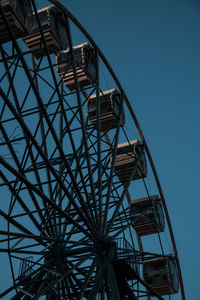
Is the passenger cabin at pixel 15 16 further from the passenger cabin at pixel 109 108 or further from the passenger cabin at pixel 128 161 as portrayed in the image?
the passenger cabin at pixel 128 161

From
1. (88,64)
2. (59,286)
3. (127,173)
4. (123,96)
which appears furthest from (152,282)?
(88,64)

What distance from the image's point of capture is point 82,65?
20906mm

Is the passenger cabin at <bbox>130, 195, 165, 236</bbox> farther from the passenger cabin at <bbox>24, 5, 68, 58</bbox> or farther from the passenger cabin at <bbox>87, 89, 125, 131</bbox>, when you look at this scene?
the passenger cabin at <bbox>24, 5, 68, 58</bbox>

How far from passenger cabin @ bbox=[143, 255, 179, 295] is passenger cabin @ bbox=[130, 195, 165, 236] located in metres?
1.48

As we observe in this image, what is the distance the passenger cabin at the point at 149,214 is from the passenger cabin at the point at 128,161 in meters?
1.24

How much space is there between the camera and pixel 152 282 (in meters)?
24.4

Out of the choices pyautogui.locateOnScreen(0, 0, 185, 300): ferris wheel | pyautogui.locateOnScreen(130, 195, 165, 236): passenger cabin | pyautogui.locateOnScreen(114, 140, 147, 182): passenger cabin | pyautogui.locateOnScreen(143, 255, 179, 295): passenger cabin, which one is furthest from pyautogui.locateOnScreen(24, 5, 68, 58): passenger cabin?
pyautogui.locateOnScreen(143, 255, 179, 295): passenger cabin

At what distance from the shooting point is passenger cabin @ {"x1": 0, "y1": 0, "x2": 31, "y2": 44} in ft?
48.2

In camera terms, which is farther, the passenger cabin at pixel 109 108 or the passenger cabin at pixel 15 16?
the passenger cabin at pixel 109 108

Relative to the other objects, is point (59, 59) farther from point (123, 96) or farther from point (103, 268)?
point (103, 268)

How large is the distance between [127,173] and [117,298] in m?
9.98

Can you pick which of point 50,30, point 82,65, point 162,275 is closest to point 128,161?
point 162,275

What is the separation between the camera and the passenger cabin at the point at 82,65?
68.7 ft

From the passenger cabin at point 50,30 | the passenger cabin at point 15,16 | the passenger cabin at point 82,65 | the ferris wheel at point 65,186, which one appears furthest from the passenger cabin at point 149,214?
the passenger cabin at point 15,16
